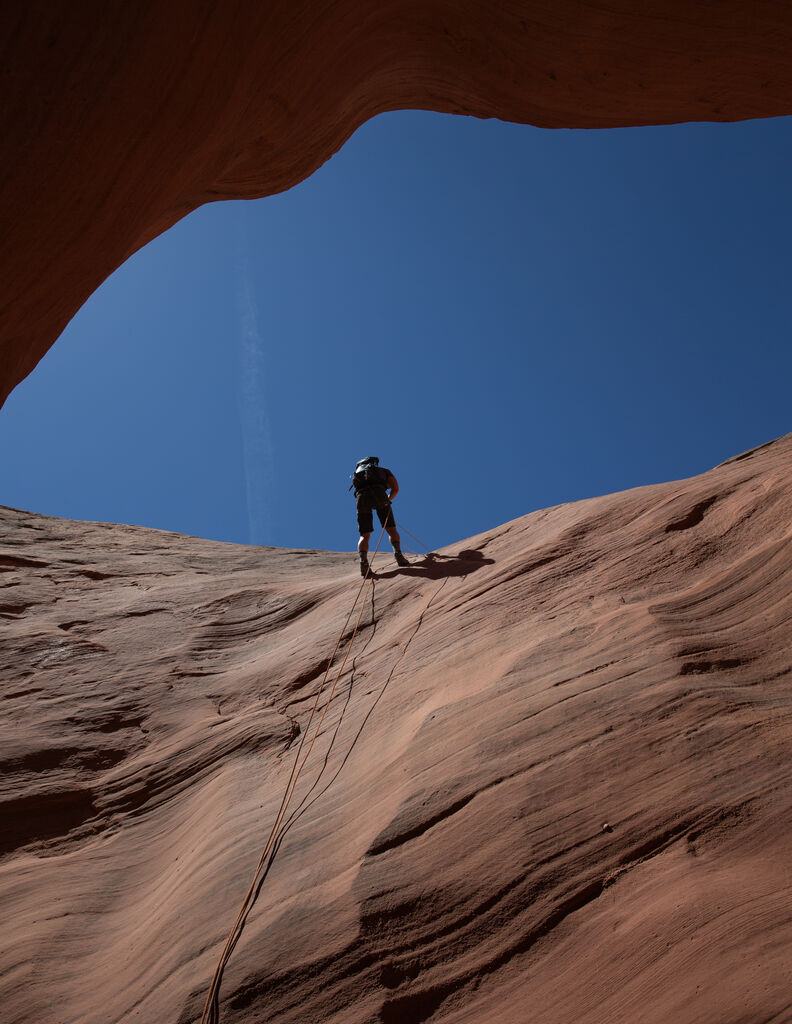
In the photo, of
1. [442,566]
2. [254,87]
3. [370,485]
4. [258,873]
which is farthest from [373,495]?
[258,873]

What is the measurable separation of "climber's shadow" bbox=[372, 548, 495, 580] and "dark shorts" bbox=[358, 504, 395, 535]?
97 cm

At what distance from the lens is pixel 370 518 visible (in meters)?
9.19

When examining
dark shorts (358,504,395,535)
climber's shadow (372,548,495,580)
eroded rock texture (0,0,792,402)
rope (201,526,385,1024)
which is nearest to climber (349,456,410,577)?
dark shorts (358,504,395,535)

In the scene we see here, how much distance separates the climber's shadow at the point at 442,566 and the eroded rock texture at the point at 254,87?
4115mm

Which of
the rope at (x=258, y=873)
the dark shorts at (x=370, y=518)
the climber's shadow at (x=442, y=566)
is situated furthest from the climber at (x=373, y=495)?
the rope at (x=258, y=873)

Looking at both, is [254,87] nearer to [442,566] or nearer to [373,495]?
[442,566]

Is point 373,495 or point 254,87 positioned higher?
point 254,87

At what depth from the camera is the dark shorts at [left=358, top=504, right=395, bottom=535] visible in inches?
355

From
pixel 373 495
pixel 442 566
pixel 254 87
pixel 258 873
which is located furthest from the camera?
pixel 373 495

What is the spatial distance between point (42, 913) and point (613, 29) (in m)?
6.99

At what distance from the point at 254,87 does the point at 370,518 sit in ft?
19.6

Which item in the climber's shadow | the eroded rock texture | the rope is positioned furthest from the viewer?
the climber's shadow

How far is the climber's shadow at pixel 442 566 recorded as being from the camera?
21.9 feet

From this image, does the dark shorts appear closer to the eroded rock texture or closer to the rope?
the rope
